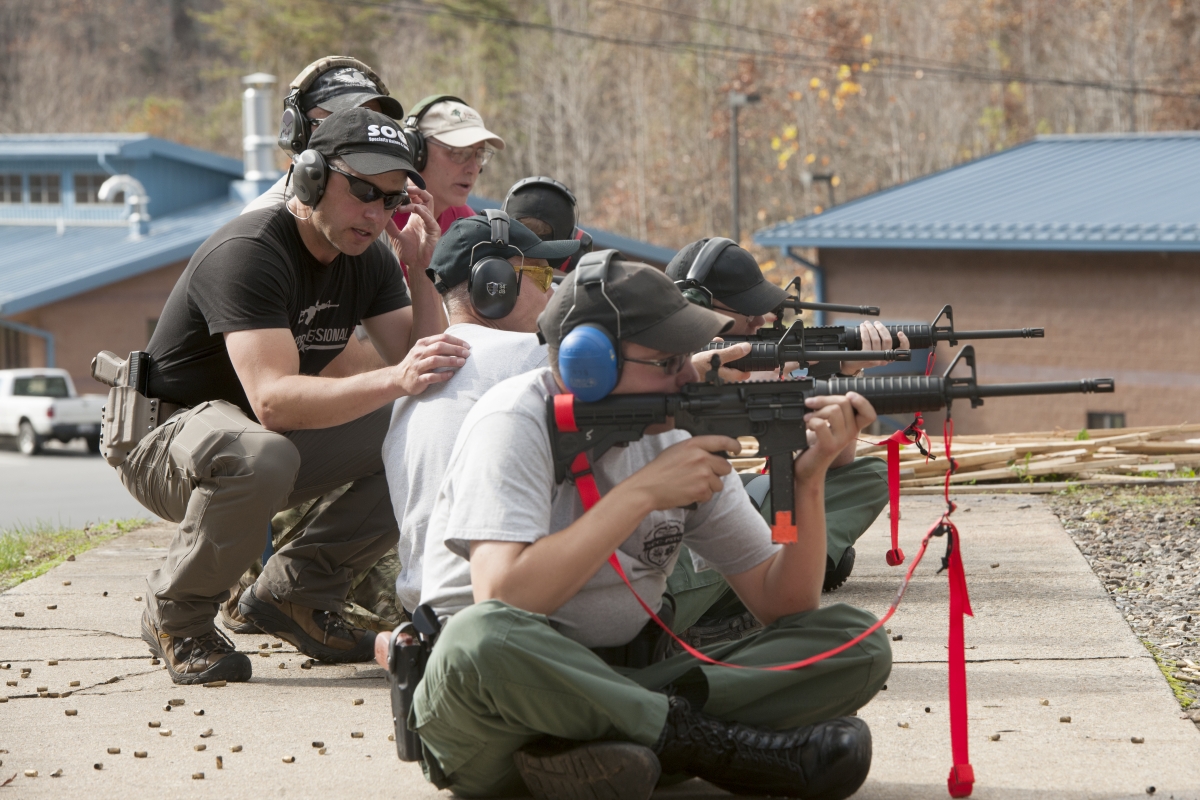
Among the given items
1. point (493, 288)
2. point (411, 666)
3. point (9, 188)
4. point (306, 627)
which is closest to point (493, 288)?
point (493, 288)

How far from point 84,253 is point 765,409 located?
30.0m

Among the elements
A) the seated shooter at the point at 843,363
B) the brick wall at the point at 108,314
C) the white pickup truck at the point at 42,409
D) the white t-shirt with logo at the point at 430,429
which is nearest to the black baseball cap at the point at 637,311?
the white t-shirt with logo at the point at 430,429

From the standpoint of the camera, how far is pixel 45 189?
3353 centimetres

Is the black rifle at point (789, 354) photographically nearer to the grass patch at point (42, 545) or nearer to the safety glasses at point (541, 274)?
the safety glasses at point (541, 274)

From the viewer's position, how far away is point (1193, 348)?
18.7 m

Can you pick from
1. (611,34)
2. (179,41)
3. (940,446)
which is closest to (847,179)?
(611,34)

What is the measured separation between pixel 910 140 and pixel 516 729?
40187 millimetres

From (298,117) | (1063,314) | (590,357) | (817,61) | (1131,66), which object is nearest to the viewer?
(590,357)

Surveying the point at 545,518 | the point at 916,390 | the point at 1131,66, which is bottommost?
the point at 545,518

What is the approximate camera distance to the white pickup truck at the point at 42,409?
85.7 feet

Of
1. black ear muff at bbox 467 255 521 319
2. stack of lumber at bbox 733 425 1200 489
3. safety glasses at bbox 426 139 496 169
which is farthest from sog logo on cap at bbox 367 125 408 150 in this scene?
stack of lumber at bbox 733 425 1200 489

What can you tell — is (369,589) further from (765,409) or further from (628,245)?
(628,245)

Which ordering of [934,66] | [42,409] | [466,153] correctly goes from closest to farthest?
1. [466,153]
2. [42,409]
3. [934,66]

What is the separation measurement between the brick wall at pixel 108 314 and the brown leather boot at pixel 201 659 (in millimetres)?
25490
